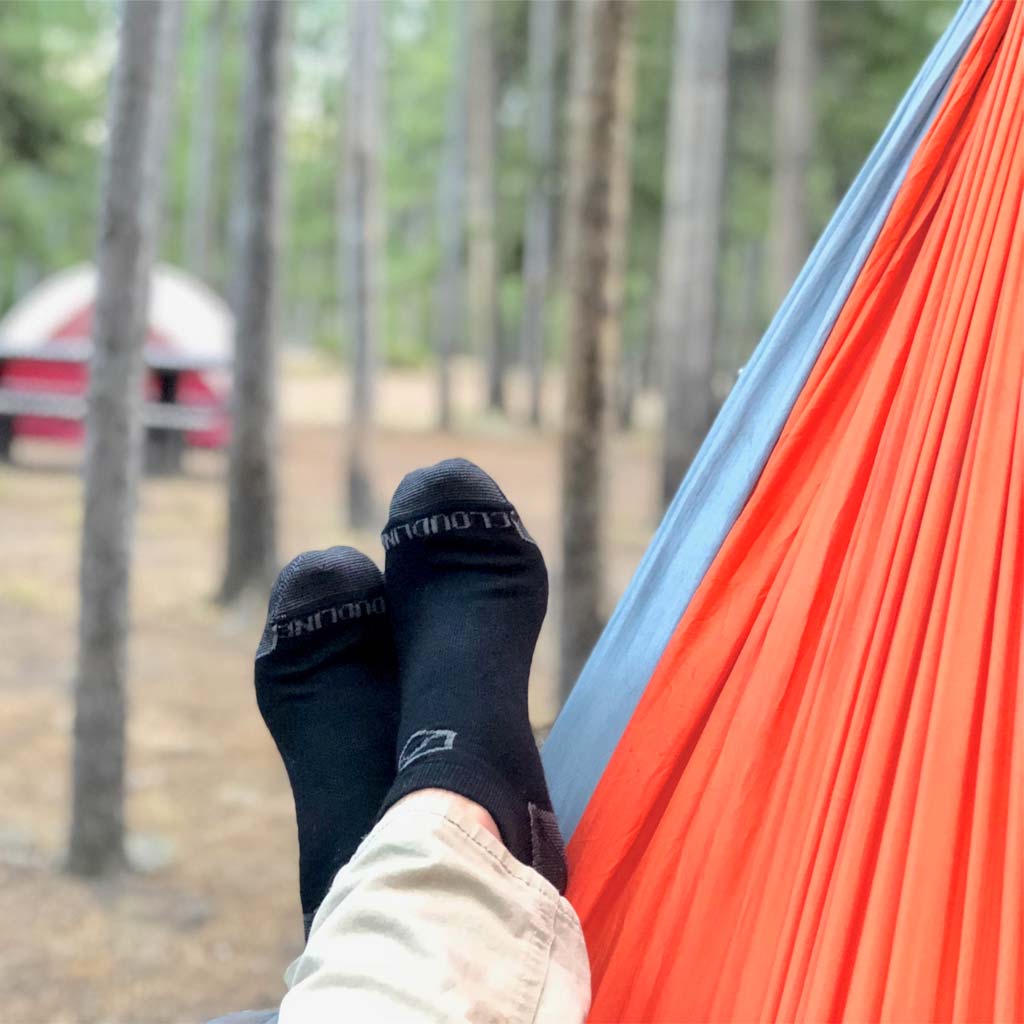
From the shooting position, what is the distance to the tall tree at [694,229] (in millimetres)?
5855

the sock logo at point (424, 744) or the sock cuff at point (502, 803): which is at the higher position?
the sock logo at point (424, 744)

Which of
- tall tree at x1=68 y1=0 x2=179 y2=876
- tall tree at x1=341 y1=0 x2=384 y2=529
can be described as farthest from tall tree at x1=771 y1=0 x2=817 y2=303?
tall tree at x1=68 y1=0 x2=179 y2=876

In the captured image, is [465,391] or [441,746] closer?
[441,746]

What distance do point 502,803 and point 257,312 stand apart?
427cm

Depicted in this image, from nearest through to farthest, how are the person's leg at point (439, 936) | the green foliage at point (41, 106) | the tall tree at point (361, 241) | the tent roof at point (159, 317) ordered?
the person's leg at point (439, 936) → the tall tree at point (361, 241) → the green foliage at point (41, 106) → the tent roof at point (159, 317)

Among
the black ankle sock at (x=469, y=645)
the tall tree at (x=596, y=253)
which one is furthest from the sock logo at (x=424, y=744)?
the tall tree at (x=596, y=253)

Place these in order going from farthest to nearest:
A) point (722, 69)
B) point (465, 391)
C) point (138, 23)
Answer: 1. point (465, 391)
2. point (722, 69)
3. point (138, 23)

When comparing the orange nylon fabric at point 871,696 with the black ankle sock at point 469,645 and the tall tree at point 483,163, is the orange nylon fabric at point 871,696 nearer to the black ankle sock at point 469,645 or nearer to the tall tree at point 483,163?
the black ankle sock at point 469,645

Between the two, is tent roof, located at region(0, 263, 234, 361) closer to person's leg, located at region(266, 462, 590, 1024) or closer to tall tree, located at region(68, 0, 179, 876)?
tall tree, located at region(68, 0, 179, 876)

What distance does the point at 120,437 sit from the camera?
2.78 metres

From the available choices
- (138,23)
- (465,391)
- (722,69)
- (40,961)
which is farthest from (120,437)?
(465,391)

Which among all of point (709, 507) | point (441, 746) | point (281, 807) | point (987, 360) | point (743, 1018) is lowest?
point (281, 807)

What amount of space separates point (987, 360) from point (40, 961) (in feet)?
7.28

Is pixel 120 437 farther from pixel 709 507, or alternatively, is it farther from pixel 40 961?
pixel 709 507
